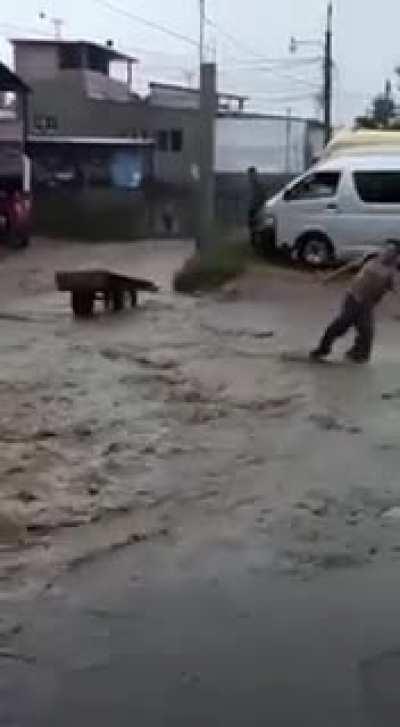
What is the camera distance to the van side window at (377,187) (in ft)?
74.2

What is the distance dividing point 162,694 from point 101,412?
7253 mm

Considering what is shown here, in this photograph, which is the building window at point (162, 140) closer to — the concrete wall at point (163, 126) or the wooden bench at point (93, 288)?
the concrete wall at point (163, 126)

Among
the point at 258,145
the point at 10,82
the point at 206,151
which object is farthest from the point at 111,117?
the point at 206,151

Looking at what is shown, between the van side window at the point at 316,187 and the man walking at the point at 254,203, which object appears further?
the man walking at the point at 254,203

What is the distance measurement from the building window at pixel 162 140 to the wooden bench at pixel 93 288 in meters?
31.4

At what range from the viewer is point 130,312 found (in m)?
20.6

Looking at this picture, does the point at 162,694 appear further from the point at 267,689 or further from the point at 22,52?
the point at 22,52

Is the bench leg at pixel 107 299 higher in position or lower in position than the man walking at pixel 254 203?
lower

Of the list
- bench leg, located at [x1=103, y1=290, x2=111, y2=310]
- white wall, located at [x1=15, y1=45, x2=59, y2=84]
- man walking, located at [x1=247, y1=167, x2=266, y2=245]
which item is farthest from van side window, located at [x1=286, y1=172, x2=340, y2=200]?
white wall, located at [x1=15, y1=45, x2=59, y2=84]

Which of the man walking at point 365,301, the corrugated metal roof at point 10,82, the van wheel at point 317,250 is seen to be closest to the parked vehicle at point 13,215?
the corrugated metal roof at point 10,82

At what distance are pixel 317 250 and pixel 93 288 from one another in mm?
4731

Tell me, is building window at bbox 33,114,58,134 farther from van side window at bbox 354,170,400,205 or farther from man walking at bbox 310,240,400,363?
man walking at bbox 310,240,400,363

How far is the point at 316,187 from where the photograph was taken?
23016 mm

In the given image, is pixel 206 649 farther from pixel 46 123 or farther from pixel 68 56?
pixel 68 56
